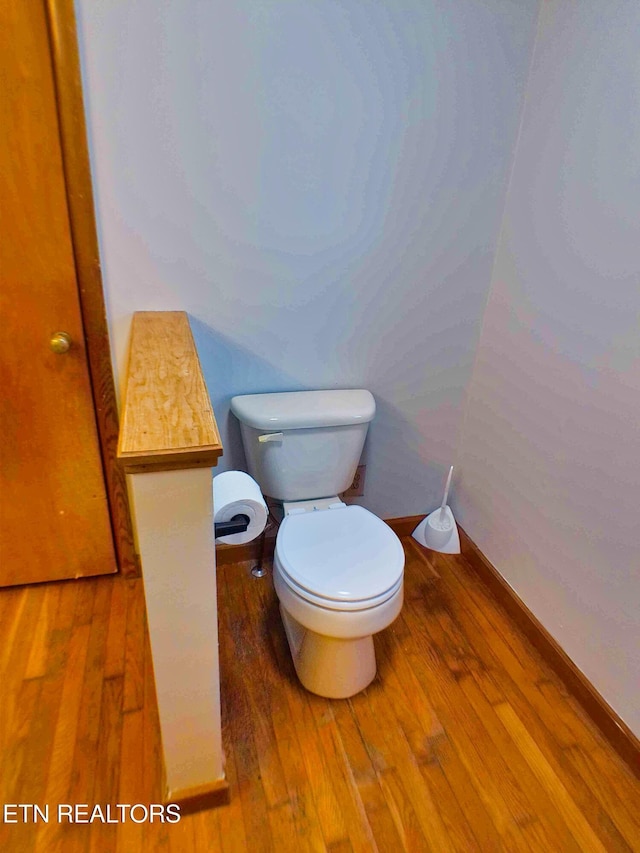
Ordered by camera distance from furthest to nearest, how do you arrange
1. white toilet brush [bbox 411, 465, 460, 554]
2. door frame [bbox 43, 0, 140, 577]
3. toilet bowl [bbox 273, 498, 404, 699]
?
white toilet brush [bbox 411, 465, 460, 554] → toilet bowl [bbox 273, 498, 404, 699] → door frame [bbox 43, 0, 140, 577]

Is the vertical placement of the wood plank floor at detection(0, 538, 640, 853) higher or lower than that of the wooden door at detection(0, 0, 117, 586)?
lower

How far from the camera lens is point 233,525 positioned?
1190mm

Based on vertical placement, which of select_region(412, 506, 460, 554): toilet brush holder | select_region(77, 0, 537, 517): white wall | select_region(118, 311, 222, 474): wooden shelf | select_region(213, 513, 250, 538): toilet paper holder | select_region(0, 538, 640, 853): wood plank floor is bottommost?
select_region(0, 538, 640, 853): wood plank floor

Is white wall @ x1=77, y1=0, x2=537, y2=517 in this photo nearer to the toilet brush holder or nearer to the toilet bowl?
the toilet bowl

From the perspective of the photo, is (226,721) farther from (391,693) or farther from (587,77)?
(587,77)

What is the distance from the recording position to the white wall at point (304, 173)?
1.25 metres

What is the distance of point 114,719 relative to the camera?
1357 mm

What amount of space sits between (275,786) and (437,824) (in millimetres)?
386

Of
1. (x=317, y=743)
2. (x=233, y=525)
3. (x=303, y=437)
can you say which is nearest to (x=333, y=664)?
(x=317, y=743)

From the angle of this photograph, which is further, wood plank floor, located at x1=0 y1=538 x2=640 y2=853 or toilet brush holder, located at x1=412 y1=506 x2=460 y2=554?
toilet brush holder, located at x1=412 y1=506 x2=460 y2=554

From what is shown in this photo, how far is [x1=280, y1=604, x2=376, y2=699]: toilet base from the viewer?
1.37 meters

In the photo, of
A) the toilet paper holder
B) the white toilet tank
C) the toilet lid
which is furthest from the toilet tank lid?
the toilet paper holder

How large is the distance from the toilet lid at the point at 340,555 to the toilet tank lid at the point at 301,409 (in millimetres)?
278

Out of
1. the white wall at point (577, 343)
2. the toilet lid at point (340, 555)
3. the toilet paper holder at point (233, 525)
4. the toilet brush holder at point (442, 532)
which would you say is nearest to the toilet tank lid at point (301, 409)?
the toilet lid at point (340, 555)
